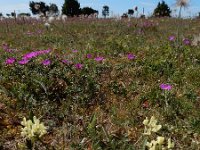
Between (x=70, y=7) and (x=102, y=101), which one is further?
(x=70, y=7)

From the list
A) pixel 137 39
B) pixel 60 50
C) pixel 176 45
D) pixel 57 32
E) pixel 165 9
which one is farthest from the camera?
pixel 165 9

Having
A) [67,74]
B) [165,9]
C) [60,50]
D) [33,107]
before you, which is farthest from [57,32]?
[165,9]

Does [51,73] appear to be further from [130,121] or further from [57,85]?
[130,121]

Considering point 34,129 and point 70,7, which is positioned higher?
point 34,129

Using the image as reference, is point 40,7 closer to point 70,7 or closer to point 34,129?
point 34,129

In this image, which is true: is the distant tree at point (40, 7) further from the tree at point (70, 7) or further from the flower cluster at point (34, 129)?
the flower cluster at point (34, 129)

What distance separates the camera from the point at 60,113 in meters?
6.23

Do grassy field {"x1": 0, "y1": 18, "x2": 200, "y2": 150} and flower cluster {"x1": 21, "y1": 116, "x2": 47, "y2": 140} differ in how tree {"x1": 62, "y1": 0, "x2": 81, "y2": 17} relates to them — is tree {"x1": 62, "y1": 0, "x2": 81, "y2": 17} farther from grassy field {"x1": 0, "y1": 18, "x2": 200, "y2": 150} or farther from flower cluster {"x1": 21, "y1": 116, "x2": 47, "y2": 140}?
flower cluster {"x1": 21, "y1": 116, "x2": 47, "y2": 140}

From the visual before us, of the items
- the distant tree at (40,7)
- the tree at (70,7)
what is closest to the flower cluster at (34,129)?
the distant tree at (40,7)

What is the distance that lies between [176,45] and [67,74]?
3.71 meters

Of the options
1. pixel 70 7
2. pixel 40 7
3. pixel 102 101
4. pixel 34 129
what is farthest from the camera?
pixel 70 7

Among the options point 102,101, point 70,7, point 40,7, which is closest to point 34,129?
point 102,101

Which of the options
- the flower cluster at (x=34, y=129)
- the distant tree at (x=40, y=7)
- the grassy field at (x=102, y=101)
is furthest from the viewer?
the distant tree at (x=40, y=7)

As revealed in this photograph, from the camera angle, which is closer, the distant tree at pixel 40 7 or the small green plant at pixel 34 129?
the small green plant at pixel 34 129
